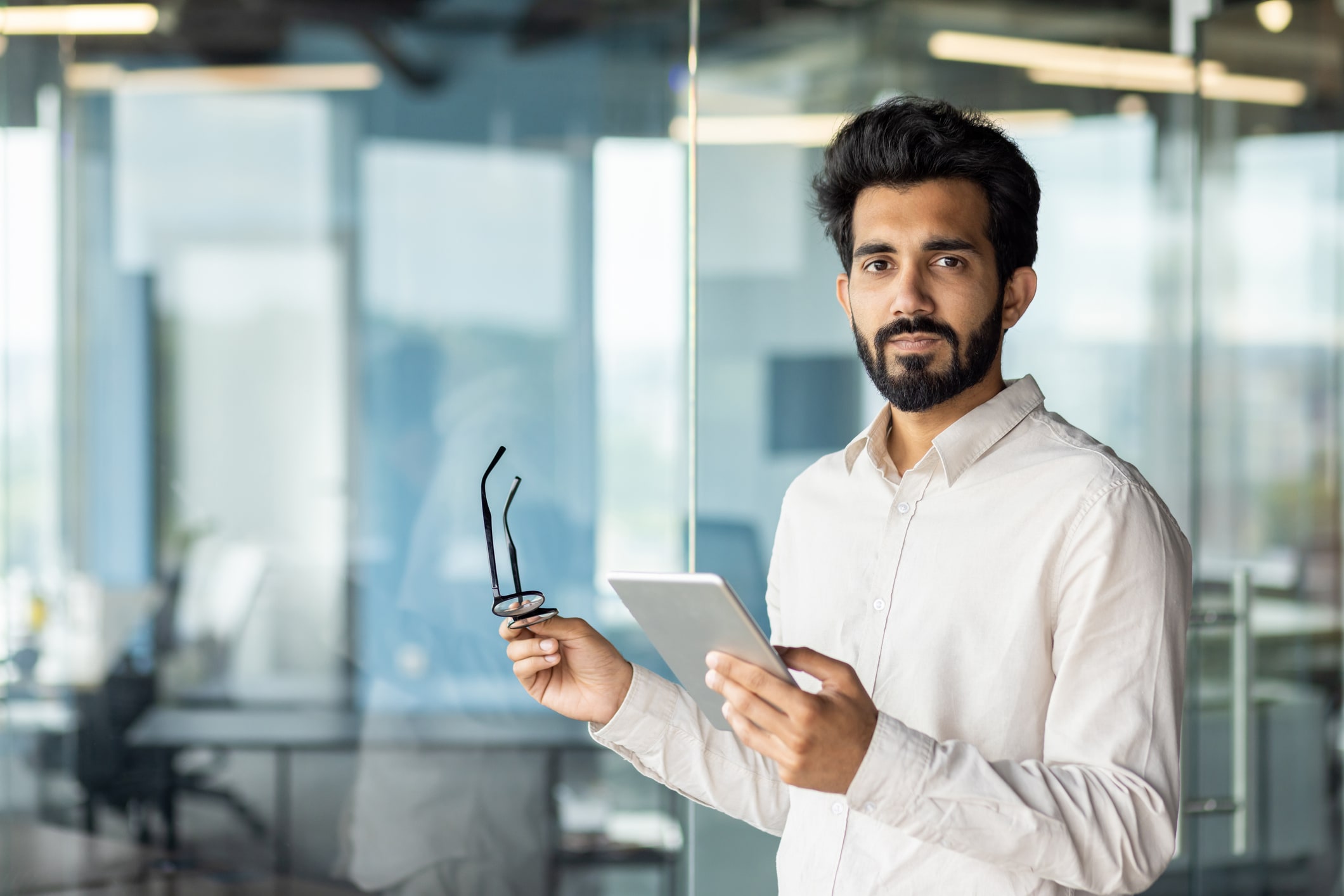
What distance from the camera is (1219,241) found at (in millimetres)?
2803

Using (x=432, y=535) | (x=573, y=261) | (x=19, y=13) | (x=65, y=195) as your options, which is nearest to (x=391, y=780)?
(x=432, y=535)

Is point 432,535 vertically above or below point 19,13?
below

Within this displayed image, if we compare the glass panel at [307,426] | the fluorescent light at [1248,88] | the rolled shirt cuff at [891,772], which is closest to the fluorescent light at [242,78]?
the glass panel at [307,426]

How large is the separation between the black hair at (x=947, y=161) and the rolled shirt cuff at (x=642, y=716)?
55cm

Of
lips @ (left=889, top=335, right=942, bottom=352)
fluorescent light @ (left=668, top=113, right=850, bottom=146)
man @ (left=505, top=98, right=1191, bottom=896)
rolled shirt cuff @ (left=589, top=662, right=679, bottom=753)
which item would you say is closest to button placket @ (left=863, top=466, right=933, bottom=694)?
man @ (left=505, top=98, right=1191, bottom=896)

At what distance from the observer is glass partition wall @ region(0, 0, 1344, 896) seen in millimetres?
2500

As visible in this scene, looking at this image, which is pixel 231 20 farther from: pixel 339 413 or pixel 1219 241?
pixel 1219 241

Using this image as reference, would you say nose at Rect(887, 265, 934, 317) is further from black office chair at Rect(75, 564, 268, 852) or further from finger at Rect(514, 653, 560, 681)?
black office chair at Rect(75, 564, 268, 852)

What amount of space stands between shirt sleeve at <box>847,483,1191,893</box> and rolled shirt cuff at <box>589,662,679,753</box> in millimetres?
381

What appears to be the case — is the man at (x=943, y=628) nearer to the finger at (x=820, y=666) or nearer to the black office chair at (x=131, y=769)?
the finger at (x=820, y=666)

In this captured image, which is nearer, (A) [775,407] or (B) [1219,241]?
(A) [775,407]

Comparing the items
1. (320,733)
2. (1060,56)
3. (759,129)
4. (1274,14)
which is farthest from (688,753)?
(1274,14)

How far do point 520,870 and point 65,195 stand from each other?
1.64 metres

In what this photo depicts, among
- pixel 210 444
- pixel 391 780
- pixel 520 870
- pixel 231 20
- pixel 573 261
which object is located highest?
pixel 231 20
